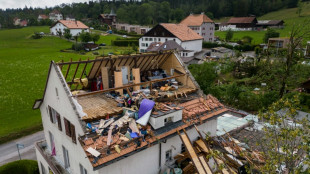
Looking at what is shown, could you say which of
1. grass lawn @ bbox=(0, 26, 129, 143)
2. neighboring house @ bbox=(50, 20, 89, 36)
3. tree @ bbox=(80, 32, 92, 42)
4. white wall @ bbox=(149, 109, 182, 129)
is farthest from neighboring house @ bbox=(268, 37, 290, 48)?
neighboring house @ bbox=(50, 20, 89, 36)

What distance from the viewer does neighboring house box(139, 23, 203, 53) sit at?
73694 millimetres

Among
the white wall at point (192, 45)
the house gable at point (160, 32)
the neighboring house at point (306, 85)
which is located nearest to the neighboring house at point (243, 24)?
the white wall at point (192, 45)

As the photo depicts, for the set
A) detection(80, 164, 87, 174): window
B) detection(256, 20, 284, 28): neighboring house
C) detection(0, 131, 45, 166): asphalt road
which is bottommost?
detection(0, 131, 45, 166): asphalt road

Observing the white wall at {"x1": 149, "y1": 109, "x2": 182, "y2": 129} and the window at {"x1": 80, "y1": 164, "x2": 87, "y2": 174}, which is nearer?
the white wall at {"x1": 149, "y1": 109, "x2": 182, "y2": 129}

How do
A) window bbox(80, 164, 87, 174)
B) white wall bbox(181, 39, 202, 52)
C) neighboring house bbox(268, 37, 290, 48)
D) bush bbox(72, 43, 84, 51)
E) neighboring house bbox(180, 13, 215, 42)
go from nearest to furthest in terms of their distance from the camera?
window bbox(80, 164, 87, 174) < neighboring house bbox(268, 37, 290, 48) < white wall bbox(181, 39, 202, 52) < bush bbox(72, 43, 84, 51) < neighboring house bbox(180, 13, 215, 42)

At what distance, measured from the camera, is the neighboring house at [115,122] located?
11.1 m

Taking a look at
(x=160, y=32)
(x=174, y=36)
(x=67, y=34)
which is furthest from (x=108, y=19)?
(x=174, y=36)

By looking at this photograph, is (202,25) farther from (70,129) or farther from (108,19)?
(70,129)

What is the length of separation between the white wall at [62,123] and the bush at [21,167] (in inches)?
245

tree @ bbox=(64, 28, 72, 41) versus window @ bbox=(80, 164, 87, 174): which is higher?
tree @ bbox=(64, 28, 72, 41)

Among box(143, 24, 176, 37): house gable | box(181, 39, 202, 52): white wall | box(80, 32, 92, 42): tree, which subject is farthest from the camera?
box(80, 32, 92, 42): tree

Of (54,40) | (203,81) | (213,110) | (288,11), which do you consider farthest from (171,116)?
(288,11)

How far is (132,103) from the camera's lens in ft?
47.2

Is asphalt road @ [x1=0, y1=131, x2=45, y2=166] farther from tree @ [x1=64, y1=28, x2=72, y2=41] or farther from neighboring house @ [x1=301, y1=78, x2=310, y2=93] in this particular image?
tree @ [x1=64, y1=28, x2=72, y2=41]
